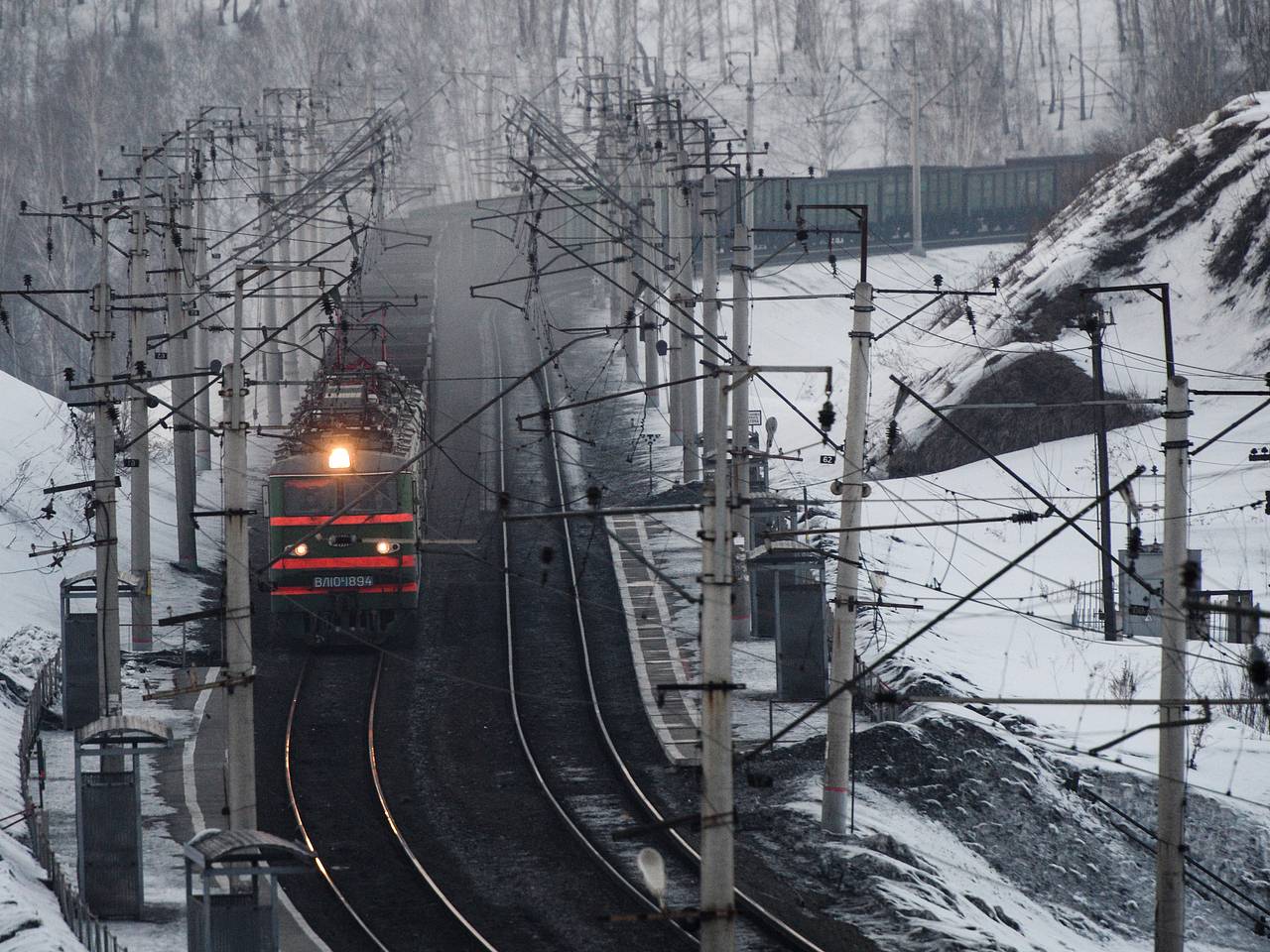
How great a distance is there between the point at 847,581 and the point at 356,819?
6.41 meters

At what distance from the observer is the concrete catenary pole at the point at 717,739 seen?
490 inches

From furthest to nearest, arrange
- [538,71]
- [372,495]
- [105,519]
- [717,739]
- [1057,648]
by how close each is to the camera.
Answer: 1. [538,71]
2. [1057,648]
3. [372,495]
4. [105,519]
5. [717,739]

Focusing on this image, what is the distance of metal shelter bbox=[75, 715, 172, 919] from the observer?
17.3m

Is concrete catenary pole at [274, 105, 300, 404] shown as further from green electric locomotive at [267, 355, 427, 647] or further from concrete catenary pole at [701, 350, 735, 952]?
concrete catenary pole at [701, 350, 735, 952]

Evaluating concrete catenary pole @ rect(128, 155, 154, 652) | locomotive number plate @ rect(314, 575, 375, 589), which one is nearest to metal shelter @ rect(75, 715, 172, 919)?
locomotive number plate @ rect(314, 575, 375, 589)

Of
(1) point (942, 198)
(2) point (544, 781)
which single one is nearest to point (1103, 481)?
(2) point (544, 781)

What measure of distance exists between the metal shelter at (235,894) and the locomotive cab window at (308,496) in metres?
10.8

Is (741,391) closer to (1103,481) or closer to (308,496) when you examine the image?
(1103,481)

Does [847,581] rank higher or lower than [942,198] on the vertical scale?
lower

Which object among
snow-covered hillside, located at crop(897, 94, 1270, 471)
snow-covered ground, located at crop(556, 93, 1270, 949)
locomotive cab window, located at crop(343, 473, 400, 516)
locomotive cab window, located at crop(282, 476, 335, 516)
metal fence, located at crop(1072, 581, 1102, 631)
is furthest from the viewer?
snow-covered hillside, located at crop(897, 94, 1270, 471)

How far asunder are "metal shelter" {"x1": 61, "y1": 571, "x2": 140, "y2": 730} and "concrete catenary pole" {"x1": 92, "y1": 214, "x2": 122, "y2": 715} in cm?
A: 160

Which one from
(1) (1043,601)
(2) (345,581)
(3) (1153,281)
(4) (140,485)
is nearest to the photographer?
(2) (345,581)

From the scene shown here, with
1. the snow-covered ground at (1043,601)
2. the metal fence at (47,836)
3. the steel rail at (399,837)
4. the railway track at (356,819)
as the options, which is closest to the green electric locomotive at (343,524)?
the railway track at (356,819)

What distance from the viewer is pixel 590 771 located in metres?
22.6
